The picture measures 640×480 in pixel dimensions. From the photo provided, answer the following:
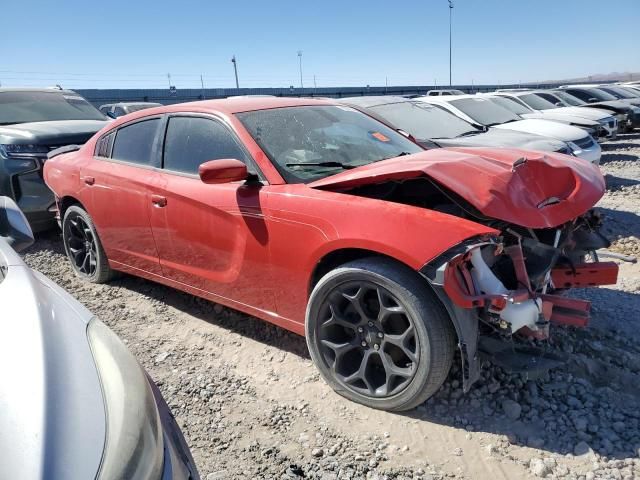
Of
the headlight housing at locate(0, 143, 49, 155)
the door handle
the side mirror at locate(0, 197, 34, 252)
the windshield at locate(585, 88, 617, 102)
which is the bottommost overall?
the door handle

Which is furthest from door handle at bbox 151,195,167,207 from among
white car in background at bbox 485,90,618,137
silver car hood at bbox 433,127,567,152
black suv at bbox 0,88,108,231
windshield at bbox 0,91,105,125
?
white car in background at bbox 485,90,618,137

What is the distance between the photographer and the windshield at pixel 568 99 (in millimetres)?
14398

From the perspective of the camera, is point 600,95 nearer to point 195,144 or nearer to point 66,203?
point 195,144

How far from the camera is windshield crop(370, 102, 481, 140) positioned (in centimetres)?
680

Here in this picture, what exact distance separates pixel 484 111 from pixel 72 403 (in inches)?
329

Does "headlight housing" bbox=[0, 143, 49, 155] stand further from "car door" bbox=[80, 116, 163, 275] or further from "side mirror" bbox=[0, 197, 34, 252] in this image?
"side mirror" bbox=[0, 197, 34, 252]

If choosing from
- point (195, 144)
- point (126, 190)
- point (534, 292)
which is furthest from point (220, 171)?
point (534, 292)

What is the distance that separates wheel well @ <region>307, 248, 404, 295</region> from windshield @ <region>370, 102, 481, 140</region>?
4.15m

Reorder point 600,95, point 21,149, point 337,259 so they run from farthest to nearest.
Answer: point 600,95 → point 21,149 → point 337,259

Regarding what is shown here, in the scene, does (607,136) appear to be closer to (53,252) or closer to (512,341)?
(512,341)

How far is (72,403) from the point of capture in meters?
1.39

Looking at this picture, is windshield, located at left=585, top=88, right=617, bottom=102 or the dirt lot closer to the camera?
the dirt lot

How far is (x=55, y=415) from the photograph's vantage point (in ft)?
4.33

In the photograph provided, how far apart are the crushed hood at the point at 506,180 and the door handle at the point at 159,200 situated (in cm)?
118
